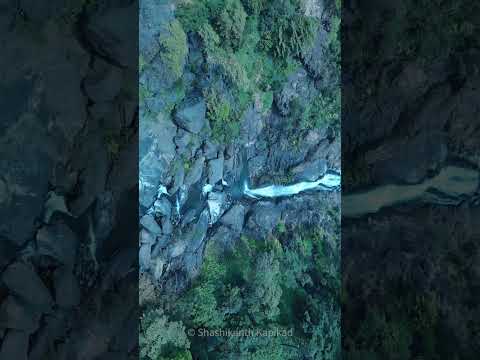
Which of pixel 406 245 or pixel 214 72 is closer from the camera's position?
pixel 214 72

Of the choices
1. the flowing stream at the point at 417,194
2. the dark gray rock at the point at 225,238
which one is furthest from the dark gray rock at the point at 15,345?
the flowing stream at the point at 417,194

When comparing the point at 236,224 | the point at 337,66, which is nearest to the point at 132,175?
the point at 236,224

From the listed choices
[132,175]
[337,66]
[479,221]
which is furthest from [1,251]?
[479,221]

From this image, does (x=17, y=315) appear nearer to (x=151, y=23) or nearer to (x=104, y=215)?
(x=104, y=215)

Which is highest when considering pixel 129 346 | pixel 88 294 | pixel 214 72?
pixel 214 72

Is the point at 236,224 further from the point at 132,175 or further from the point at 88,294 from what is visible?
the point at 88,294

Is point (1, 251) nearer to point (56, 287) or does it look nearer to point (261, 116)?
point (56, 287)

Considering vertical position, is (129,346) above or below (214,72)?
below

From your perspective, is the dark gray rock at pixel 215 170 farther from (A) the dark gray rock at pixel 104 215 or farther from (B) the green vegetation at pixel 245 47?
(A) the dark gray rock at pixel 104 215
